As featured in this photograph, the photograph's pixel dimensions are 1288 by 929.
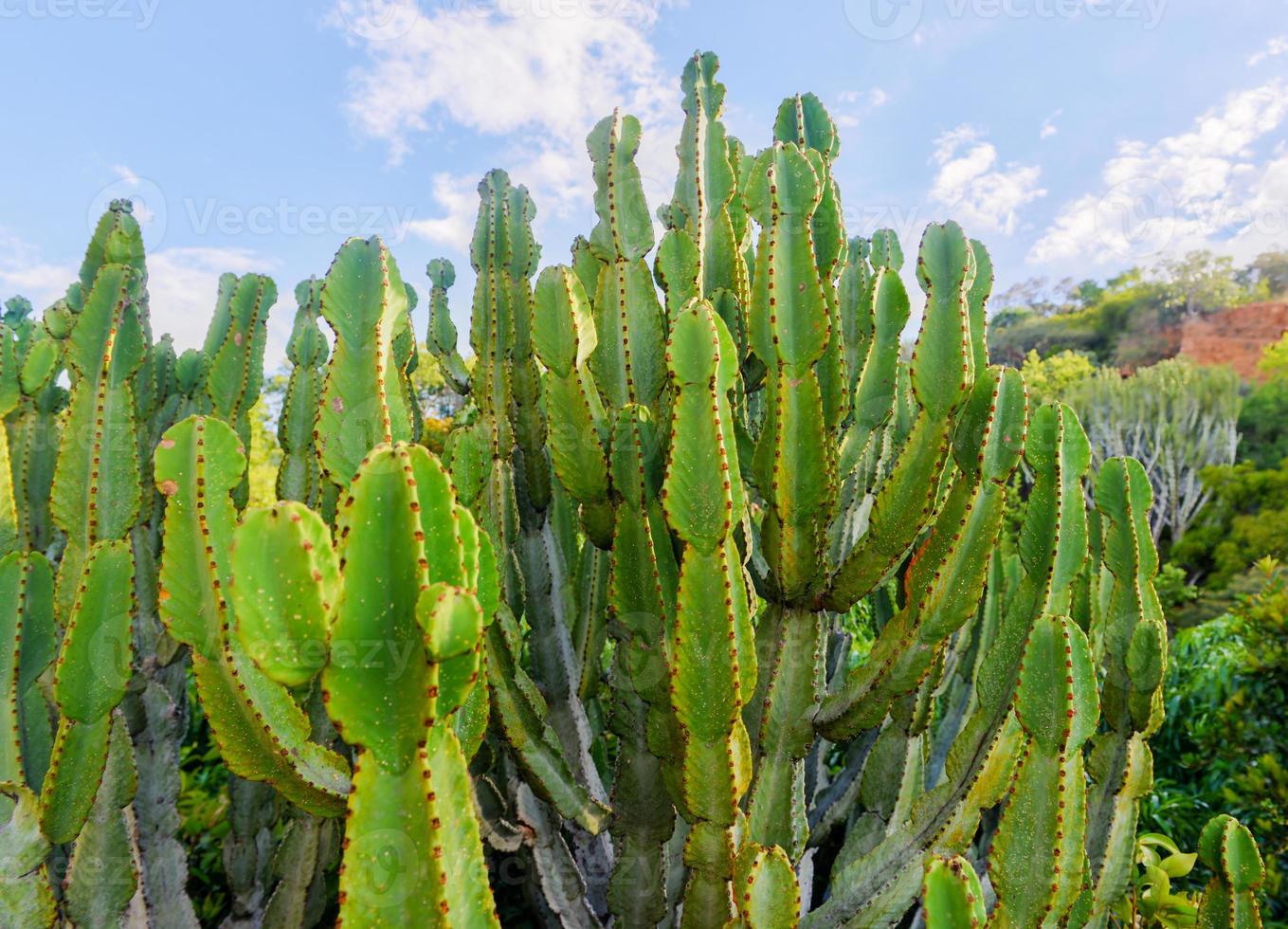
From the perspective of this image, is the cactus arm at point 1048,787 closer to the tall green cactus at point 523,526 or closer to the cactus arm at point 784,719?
the cactus arm at point 784,719

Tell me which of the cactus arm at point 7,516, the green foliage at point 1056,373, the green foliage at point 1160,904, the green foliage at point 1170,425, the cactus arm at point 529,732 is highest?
the green foliage at point 1056,373

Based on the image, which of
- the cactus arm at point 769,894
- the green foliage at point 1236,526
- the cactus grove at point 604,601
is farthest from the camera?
the green foliage at point 1236,526

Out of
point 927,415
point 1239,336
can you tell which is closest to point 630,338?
point 927,415

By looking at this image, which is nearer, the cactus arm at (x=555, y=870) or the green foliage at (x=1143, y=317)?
the cactus arm at (x=555, y=870)

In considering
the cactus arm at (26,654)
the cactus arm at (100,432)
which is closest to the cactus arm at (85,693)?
the cactus arm at (26,654)

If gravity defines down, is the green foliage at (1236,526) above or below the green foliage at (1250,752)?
above

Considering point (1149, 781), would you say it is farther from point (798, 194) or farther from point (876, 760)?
point (798, 194)

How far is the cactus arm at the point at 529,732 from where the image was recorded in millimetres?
1768

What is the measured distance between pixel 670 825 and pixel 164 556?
4.29ft

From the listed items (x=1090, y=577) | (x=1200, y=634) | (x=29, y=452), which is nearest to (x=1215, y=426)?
(x=1200, y=634)

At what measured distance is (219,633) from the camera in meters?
1.37

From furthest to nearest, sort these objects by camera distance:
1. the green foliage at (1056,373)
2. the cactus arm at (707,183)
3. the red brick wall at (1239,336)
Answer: the red brick wall at (1239,336) < the green foliage at (1056,373) < the cactus arm at (707,183)

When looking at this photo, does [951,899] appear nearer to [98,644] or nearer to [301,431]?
[98,644]

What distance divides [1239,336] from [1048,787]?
31.0 meters
